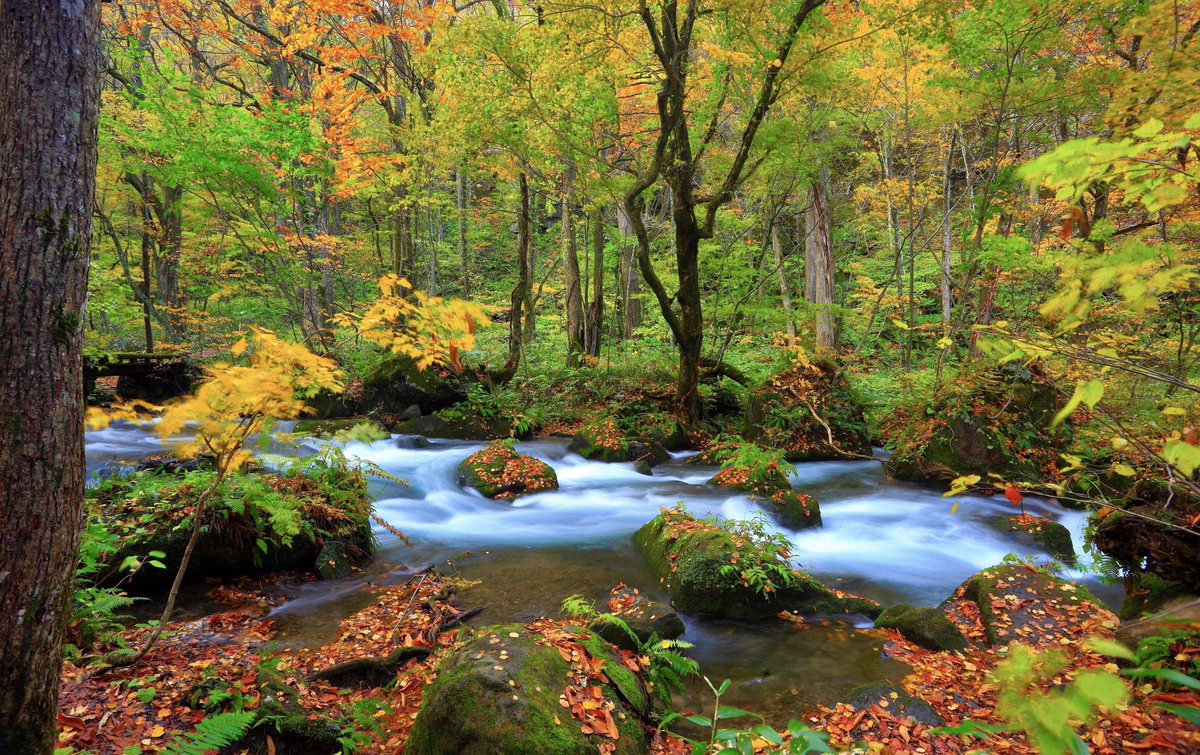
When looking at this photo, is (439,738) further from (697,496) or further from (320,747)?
(697,496)

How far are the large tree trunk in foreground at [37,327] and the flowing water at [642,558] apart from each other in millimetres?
2434

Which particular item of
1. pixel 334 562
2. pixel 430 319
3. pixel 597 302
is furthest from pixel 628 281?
pixel 334 562

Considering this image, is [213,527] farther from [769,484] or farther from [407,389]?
[407,389]

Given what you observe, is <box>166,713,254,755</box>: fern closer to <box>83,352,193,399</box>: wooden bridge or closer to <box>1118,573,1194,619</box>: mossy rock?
<box>1118,573,1194,619</box>: mossy rock

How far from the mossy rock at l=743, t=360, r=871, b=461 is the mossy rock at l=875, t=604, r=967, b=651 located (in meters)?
6.03

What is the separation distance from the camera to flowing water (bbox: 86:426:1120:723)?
4.72m

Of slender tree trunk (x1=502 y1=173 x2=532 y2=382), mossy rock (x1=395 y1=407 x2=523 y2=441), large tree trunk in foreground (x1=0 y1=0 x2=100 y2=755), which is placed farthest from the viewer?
slender tree trunk (x1=502 y1=173 x2=532 y2=382)

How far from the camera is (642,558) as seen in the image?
6852mm

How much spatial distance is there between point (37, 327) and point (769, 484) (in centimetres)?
810

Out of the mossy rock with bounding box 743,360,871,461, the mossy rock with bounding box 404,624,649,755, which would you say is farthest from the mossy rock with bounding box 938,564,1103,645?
the mossy rock with bounding box 743,360,871,461

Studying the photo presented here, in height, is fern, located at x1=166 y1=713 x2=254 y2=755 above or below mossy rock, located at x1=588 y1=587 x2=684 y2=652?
above

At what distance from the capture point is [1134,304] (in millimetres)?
1962

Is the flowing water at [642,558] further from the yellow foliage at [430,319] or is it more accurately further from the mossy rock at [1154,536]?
the yellow foliage at [430,319]

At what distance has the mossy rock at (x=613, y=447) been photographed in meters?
11.1
